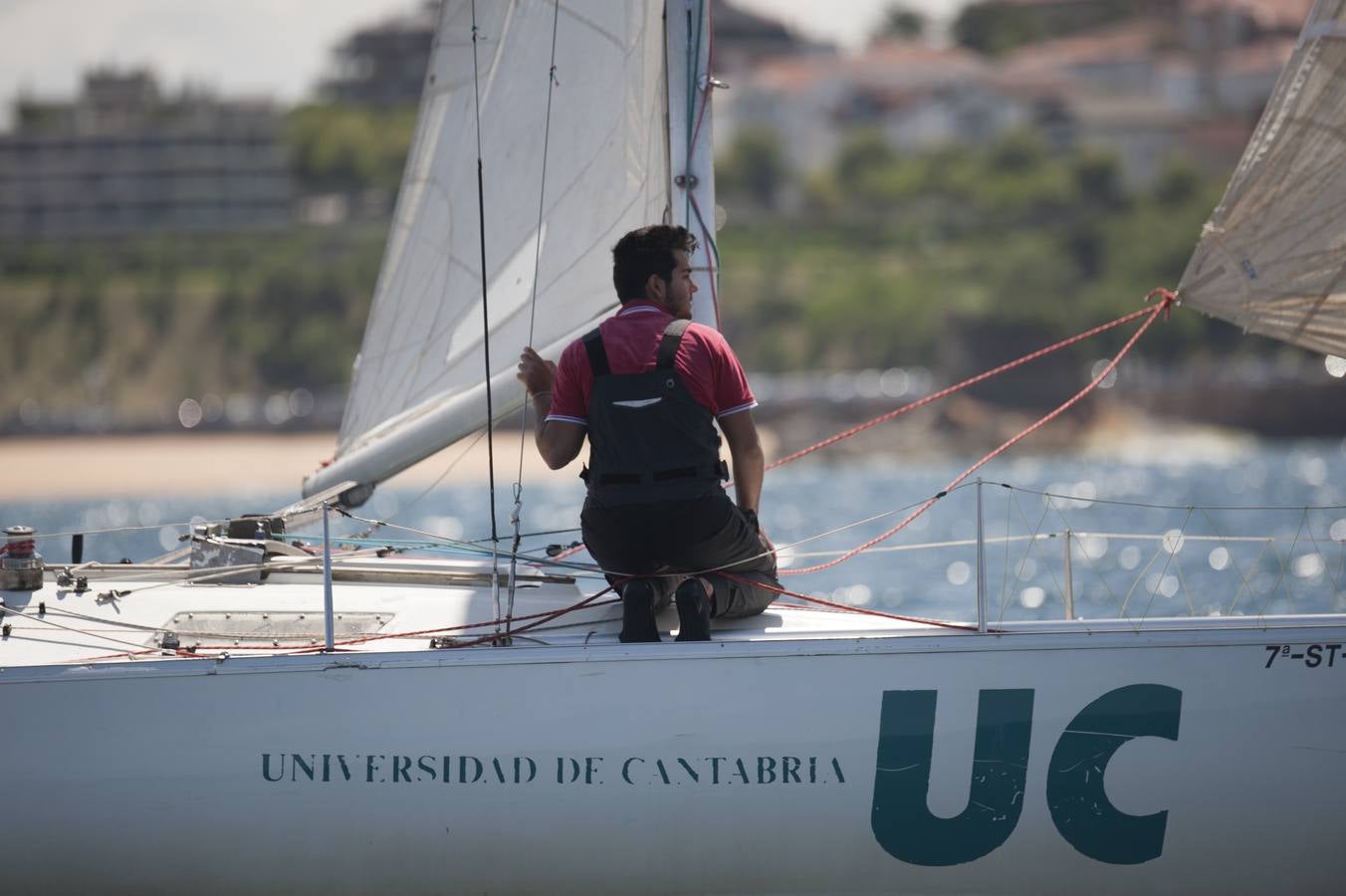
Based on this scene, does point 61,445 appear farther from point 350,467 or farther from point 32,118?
point 350,467

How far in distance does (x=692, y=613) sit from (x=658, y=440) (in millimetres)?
469

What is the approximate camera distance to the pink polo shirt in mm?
4527

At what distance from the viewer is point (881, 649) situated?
4.41 metres

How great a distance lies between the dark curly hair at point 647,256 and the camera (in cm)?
470

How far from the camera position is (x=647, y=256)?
15.4 ft

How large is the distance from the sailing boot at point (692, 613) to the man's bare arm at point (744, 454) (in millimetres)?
315

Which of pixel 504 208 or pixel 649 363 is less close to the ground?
pixel 504 208

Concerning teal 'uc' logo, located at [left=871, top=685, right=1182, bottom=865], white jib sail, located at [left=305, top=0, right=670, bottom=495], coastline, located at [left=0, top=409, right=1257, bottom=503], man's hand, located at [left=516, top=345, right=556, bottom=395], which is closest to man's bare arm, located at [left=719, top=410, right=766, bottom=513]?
man's hand, located at [left=516, top=345, right=556, bottom=395]

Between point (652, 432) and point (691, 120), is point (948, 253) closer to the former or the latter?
point (691, 120)

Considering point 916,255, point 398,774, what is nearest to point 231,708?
point 398,774

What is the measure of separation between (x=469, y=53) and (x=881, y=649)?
3011 millimetres

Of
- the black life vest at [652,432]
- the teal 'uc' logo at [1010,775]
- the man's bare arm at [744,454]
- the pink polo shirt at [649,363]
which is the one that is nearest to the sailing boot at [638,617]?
the black life vest at [652,432]

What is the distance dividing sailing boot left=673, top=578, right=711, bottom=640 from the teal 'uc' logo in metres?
0.51

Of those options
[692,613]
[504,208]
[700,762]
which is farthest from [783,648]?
[504,208]
